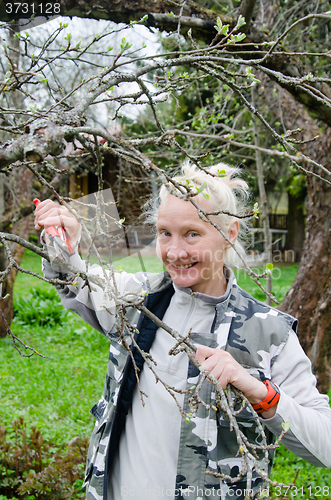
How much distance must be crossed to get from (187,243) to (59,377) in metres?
3.79

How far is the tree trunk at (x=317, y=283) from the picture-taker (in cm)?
354

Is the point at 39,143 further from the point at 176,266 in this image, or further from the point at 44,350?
the point at 44,350

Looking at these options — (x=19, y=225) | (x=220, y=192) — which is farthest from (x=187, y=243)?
(x=19, y=225)

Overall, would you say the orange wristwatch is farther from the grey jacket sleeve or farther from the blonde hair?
the blonde hair

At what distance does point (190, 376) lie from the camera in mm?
1598

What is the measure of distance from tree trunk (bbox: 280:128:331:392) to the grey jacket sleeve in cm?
205

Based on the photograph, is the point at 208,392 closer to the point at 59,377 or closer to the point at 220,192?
the point at 220,192

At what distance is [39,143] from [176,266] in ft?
3.14

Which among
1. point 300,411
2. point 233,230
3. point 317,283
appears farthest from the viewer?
point 317,283

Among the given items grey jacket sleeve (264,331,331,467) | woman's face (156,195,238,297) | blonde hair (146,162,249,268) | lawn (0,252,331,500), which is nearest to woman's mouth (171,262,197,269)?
woman's face (156,195,238,297)

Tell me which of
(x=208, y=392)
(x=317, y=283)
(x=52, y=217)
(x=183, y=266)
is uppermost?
(x=52, y=217)

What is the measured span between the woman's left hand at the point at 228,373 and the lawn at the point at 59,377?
0.86 metres

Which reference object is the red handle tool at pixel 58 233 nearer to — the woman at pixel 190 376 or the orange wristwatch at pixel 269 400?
the woman at pixel 190 376

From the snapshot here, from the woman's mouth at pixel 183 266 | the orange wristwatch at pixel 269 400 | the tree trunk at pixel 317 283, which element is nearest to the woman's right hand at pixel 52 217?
the woman's mouth at pixel 183 266
